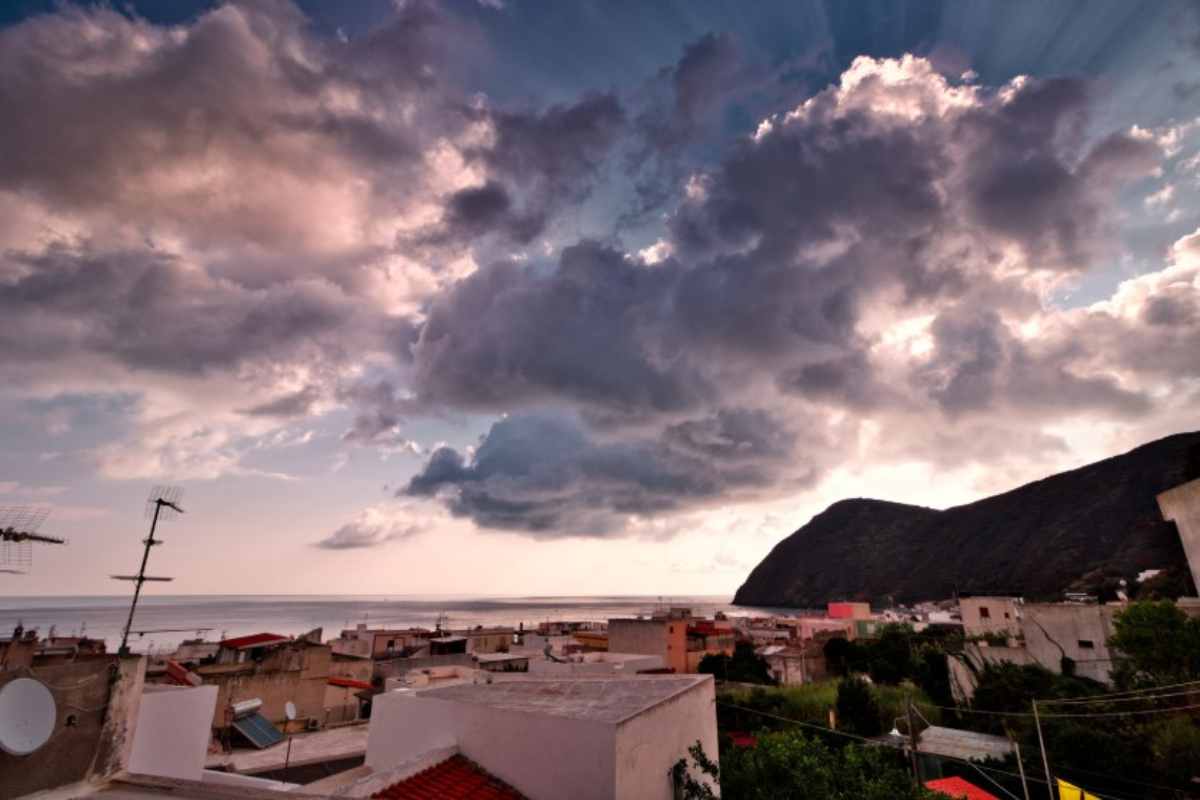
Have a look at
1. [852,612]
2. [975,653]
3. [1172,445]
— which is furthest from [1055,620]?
[1172,445]

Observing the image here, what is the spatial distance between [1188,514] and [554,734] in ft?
126

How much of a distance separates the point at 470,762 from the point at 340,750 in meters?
16.1

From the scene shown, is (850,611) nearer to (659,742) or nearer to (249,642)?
(249,642)

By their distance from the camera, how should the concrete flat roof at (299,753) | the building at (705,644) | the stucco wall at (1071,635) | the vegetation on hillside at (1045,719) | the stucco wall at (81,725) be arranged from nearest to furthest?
the stucco wall at (81,725) < the vegetation on hillside at (1045,719) < the concrete flat roof at (299,753) < the stucco wall at (1071,635) < the building at (705,644)

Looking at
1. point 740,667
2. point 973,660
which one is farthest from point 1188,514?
point 740,667

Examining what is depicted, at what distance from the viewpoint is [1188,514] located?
30.2 metres

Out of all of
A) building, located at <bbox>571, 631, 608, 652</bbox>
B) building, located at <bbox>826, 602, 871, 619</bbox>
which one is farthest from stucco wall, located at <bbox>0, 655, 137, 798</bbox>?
building, located at <bbox>826, 602, 871, 619</bbox>

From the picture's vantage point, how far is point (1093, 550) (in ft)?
427

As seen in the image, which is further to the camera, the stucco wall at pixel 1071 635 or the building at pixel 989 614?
the building at pixel 989 614

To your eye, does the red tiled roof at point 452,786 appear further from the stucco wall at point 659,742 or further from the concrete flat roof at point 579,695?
A: the stucco wall at point 659,742

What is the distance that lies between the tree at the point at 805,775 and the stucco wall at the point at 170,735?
441 inches

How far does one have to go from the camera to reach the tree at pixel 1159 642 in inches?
960

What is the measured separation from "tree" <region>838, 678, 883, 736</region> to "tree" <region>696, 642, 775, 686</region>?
37.0 ft

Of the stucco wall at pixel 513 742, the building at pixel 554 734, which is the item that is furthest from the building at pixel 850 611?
the stucco wall at pixel 513 742
